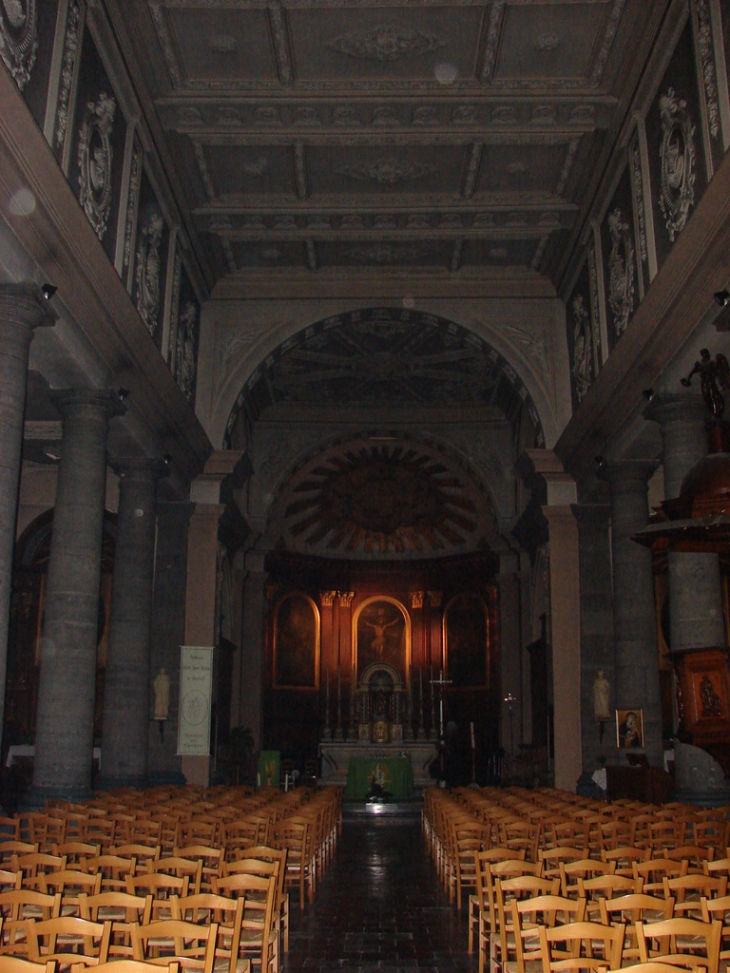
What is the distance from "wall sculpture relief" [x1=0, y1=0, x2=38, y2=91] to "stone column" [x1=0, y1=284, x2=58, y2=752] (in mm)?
2135

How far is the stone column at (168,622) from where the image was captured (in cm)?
1902

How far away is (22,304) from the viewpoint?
10594 mm

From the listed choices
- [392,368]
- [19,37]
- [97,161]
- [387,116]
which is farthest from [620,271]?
[392,368]

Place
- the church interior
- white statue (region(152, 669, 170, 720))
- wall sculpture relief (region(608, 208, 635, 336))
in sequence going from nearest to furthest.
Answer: the church interior < wall sculpture relief (region(608, 208, 635, 336)) < white statue (region(152, 669, 170, 720))

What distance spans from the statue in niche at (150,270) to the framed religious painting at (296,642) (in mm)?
15526

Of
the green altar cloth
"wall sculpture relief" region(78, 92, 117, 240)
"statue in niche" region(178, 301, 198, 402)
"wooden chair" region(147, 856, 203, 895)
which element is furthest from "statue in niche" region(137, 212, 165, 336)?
the green altar cloth

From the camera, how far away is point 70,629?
519 inches

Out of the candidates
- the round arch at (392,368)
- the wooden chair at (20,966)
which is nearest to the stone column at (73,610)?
the round arch at (392,368)

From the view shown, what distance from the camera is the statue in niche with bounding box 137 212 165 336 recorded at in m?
15.9

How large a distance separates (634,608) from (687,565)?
3.62m

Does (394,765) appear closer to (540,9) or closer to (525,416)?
(525,416)

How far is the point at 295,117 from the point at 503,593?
16.1 m

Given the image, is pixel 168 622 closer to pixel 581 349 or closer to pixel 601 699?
pixel 601 699

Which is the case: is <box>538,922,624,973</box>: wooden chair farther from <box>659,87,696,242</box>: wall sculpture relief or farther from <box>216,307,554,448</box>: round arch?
<box>216,307,554,448</box>: round arch
